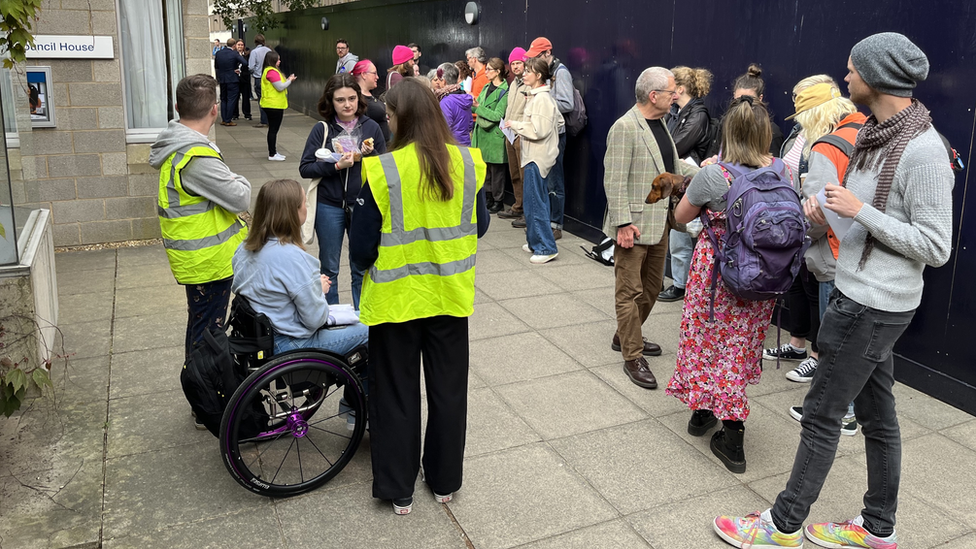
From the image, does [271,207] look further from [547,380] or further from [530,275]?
[530,275]

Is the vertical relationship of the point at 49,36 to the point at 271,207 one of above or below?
above

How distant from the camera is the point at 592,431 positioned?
4.65 metres

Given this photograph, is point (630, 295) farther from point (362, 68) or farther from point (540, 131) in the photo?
point (540, 131)

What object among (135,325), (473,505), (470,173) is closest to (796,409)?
(473,505)

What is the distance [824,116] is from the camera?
16.6 feet

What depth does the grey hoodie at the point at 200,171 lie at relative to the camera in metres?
4.23

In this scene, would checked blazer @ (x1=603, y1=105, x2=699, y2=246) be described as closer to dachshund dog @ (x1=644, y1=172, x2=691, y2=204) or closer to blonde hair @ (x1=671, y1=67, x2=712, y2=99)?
dachshund dog @ (x1=644, y1=172, x2=691, y2=204)

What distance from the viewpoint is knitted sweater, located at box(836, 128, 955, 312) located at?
9.85 ft

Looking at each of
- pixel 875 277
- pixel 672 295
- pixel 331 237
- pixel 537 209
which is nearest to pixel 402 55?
pixel 537 209

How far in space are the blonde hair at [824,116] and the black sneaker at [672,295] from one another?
2.19m

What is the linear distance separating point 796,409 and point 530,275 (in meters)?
3.25

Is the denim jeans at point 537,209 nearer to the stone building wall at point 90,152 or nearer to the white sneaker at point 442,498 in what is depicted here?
the stone building wall at point 90,152

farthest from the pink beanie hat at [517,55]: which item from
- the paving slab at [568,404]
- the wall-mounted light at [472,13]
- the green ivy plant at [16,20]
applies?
the green ivy plant at [16,20]

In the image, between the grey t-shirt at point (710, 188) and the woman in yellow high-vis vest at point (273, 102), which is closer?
the grey t-shirt at point (710, 188)
